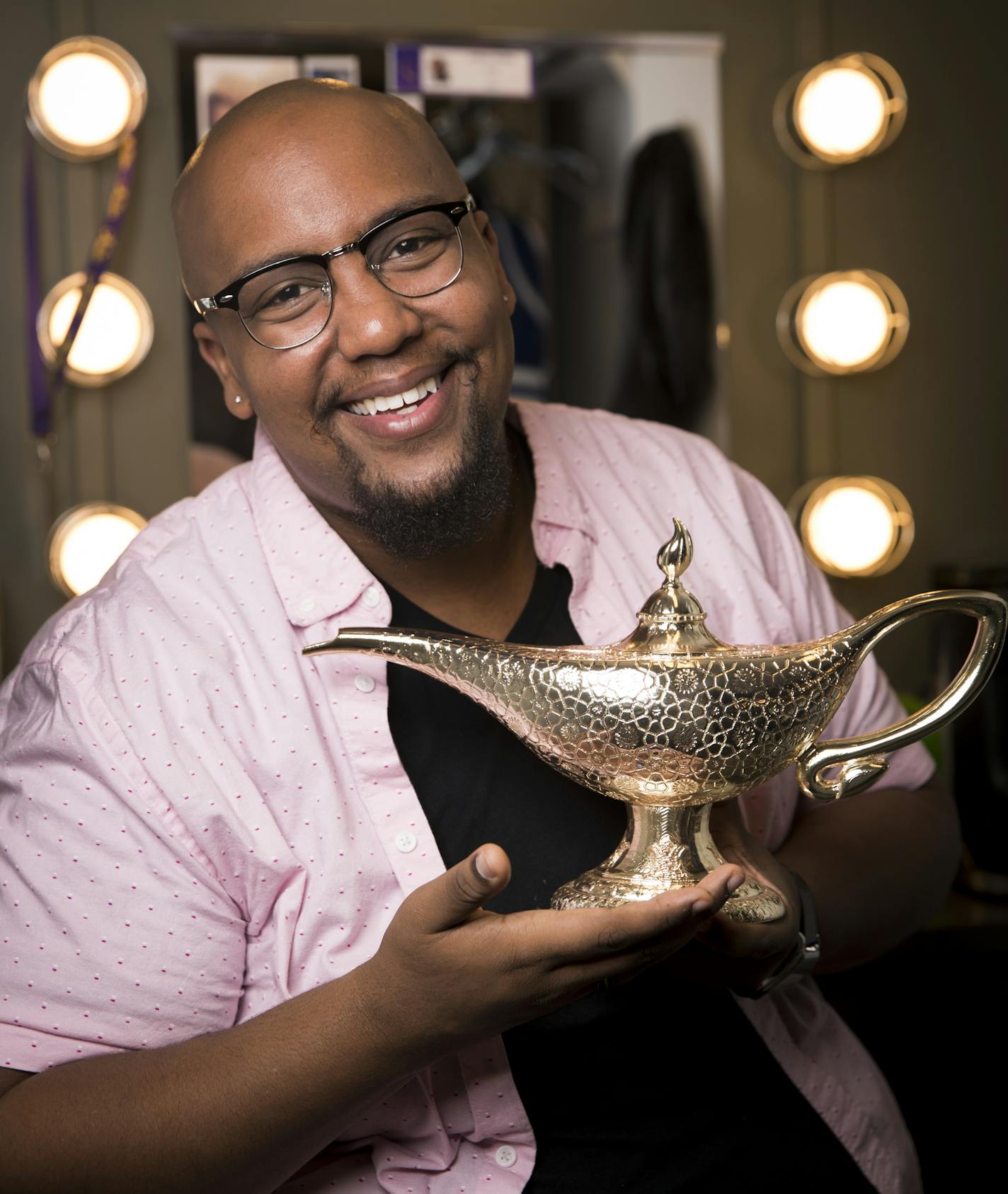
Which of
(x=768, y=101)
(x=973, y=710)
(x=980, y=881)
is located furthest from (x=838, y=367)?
(x=980, y=881)

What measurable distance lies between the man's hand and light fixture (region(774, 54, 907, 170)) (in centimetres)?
150

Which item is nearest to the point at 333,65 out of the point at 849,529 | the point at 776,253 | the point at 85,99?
the point at 85,99

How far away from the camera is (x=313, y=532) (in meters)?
1.09

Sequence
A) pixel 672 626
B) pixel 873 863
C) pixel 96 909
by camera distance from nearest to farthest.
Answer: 1. pixel 672 626
2. pixel 96 909
3. pixel 873 863

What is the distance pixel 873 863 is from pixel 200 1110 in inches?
23.7

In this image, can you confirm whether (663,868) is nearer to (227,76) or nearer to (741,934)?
(741,934)

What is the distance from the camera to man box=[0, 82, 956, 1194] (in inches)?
33.8

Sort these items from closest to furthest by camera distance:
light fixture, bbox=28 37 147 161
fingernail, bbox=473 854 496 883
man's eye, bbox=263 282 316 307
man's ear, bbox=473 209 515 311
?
fingernail, bbox=473 854 496 883 → man's eye, bbox=263 282 316 307 → man's ear, bbox=473 209 515 311 → light fixture, bbox=28 37 147 161

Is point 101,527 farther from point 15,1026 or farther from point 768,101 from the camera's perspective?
point 768,101

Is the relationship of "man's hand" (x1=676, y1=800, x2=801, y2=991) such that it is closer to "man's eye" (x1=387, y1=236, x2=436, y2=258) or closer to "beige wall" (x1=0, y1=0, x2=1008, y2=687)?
"man's eye" (x1=387, y1=236, x2=436, y2=258)

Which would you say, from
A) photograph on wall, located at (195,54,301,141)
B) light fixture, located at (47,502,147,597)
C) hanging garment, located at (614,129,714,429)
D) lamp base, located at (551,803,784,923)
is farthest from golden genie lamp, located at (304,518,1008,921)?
photograph on wall, located at (195,54,301,141)

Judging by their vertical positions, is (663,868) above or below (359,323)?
below

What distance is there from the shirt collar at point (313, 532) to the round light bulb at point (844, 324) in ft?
3.45

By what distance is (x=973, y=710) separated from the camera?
1.85 meters
